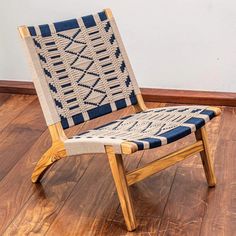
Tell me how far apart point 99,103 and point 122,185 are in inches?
19.3

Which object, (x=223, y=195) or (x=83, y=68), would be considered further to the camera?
(x=83, y=68)

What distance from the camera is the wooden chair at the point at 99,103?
1.46 meters

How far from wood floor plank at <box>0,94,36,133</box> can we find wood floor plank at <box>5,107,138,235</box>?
0.62m

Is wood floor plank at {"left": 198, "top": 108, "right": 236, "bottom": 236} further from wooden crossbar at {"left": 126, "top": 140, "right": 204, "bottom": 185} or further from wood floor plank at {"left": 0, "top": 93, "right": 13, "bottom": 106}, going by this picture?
wood floor plank at {"left": 0, "top": 93, "right": 13, "bottom": 106}

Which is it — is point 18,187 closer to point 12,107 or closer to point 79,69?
point 79,69

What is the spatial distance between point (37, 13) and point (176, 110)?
1.35 m

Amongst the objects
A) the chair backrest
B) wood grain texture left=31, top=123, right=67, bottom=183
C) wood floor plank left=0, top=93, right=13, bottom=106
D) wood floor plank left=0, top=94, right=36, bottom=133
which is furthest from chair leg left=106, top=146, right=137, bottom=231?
wood floor plank left=0, top=93, right=13, bottom=106

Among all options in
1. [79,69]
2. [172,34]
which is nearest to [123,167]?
[79,69]

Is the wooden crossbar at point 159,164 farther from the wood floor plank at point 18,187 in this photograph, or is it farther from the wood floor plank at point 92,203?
the wood floor plank at point 18,187

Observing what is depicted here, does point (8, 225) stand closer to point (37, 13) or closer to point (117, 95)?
point (117, 95)

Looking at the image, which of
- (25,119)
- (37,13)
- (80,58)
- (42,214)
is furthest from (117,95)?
(37,13)

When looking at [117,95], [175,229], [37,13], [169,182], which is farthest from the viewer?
[37,13]

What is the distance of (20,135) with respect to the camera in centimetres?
229

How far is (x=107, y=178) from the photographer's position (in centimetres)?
184
